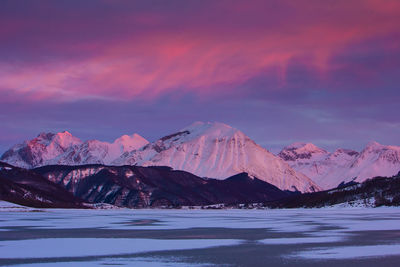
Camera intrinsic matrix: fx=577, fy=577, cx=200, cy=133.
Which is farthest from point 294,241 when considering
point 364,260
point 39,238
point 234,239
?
point 39,238

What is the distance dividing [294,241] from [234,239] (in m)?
6.94

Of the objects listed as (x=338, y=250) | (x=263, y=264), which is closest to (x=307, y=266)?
(x=263, y=264)

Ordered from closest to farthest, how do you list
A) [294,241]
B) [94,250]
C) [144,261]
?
[144,261] < [94,250] < [294,241]

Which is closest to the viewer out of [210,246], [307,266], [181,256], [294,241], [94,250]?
[307,266]

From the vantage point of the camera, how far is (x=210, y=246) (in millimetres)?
56188

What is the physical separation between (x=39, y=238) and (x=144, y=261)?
24.2 metres

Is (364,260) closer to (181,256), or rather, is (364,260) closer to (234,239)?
(181,256)

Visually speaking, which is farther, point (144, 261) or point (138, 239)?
point (138, 239)

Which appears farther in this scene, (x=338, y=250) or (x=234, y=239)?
(x=234, y=239)

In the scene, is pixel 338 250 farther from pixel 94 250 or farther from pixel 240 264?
pixel 94 250

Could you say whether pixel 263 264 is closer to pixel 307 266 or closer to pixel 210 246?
pixel 307 266

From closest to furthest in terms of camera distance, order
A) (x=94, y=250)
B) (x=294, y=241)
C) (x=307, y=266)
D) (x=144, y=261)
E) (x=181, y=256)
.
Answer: (x=307, y=266) < (x=144, y=261) < (x=181, y=256) < (x=94, y=250) < (x=294, y=241)

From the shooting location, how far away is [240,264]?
42.9 metres

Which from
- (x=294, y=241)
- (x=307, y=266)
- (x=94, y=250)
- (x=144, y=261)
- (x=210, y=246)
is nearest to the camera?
(x=307, y=266)
